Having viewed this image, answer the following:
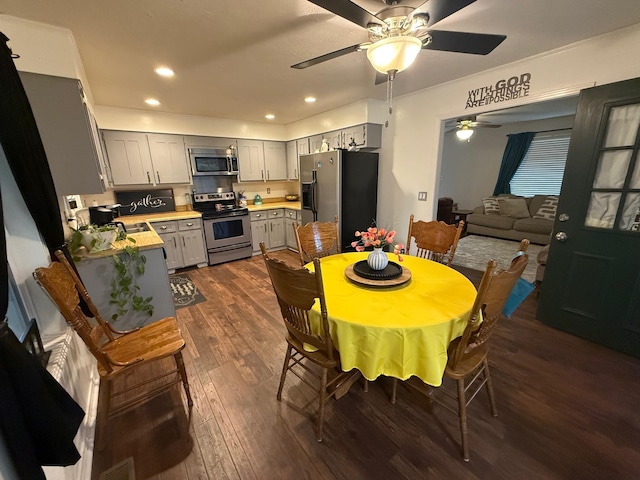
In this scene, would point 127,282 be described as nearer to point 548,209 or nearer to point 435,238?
point 435,238

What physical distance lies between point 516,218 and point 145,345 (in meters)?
6.66

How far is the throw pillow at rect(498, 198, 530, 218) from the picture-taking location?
543 centimetres

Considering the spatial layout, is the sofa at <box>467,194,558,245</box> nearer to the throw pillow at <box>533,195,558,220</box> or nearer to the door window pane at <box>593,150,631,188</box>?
the throw pillow at <box>533,195,558,220</box>

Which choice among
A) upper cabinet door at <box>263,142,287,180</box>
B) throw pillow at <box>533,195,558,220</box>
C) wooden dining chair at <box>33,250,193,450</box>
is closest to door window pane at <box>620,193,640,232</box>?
wooden dining chair at <box>33,250,193,450</box>

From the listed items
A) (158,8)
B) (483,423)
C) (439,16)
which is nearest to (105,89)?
(158,8)

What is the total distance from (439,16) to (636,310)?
2.64m

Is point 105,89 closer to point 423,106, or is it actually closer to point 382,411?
point 423,106

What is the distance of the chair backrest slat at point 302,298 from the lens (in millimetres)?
1220

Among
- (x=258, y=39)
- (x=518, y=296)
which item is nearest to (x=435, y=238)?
(x=518, y=296)

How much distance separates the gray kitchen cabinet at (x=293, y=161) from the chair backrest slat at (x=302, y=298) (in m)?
4.00

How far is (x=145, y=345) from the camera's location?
5.22ft

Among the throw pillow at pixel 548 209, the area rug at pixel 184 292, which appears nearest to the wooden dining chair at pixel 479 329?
the area rug at pixel 184 292

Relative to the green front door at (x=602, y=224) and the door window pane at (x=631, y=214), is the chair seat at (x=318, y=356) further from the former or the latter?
the door window pane at (x=631, y=214)

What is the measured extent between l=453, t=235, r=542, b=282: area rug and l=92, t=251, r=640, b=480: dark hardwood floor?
1.95 metres
